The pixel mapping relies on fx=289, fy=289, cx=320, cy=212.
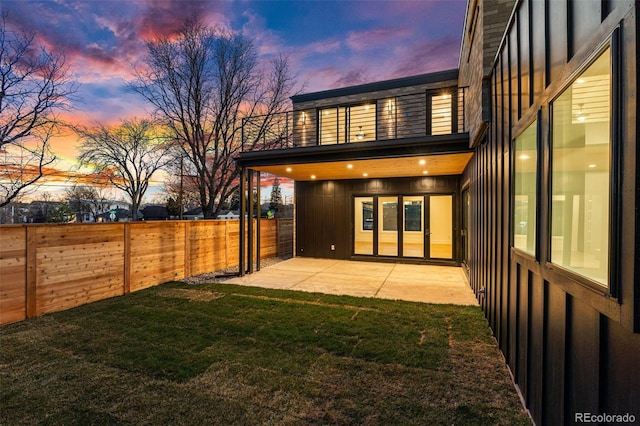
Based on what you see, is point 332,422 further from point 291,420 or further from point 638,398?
point 638,398

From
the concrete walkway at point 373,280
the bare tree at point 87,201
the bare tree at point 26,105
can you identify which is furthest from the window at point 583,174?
the bare tree at point 87,201

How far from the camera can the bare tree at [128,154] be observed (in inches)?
618

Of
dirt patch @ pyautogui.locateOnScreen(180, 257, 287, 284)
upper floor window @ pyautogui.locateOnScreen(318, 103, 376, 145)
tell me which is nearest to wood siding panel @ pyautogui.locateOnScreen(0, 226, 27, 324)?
dirt patch @ pyautogui.locateOnScreen(180, 257, 287, 284)

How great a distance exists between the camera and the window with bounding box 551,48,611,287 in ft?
4.26

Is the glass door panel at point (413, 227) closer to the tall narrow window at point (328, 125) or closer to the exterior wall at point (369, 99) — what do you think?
the exterior wall at point (369, 99)

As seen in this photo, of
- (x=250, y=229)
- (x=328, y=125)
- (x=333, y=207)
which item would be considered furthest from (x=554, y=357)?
(x=328, y=125)

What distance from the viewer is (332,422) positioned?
2.17 meters

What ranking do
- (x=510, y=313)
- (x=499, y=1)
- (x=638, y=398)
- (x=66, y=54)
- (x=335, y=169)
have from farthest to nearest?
(x=66, y=54) < (x=335, y=169) < (x=499, y=1) < (x=510, y=313) < (x=638, y=398)

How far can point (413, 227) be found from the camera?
30.6ft

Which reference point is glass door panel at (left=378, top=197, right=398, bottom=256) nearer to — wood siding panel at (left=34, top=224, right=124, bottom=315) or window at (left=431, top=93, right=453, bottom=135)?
window at (left=431, top=93, right=453, bottom=135)

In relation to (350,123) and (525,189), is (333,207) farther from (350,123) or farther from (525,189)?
(525,189)

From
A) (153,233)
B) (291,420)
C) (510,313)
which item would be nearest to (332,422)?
(291,420)

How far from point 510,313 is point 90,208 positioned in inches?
1024

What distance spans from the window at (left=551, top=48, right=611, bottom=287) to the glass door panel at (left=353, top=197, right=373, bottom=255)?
798 centimetres
